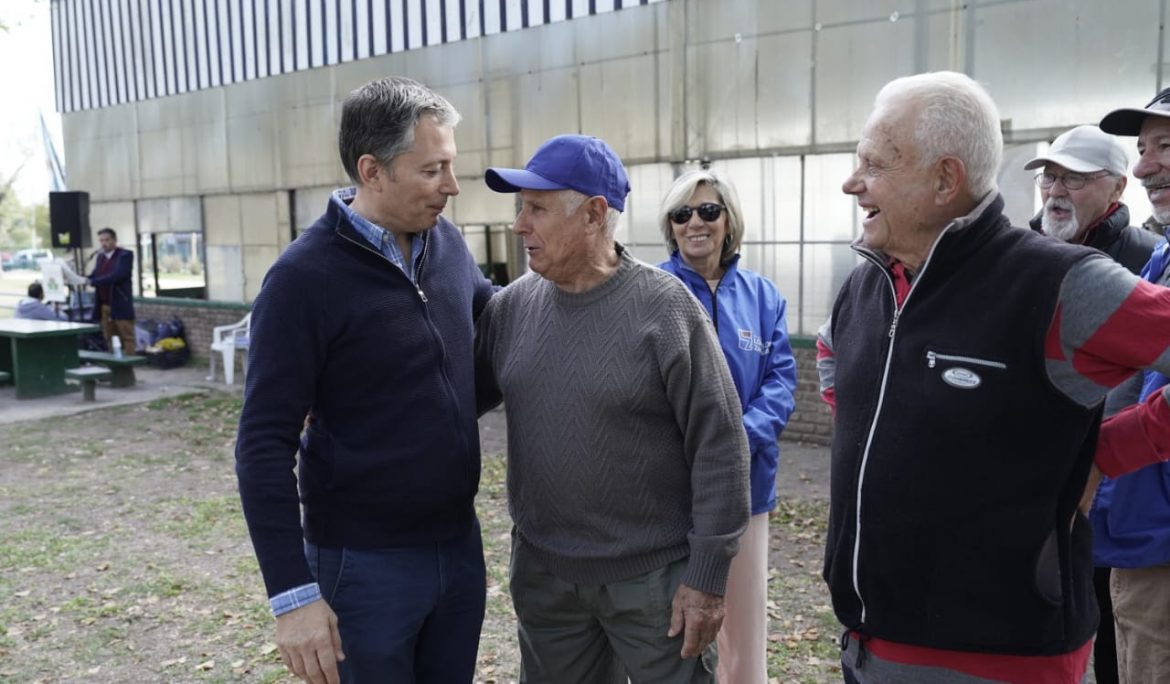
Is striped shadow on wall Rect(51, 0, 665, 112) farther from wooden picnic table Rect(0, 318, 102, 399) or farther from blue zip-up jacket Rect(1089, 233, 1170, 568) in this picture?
blue zip-up jacket Rect(1089, 233, 1170, 568)

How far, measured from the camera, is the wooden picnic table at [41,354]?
11586mm

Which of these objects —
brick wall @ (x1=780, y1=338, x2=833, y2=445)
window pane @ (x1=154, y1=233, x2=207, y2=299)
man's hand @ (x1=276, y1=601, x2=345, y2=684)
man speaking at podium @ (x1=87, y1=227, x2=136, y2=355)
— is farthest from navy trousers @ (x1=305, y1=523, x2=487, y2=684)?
window pane @ (x1=154, y1=233, x2=207, y2=299)

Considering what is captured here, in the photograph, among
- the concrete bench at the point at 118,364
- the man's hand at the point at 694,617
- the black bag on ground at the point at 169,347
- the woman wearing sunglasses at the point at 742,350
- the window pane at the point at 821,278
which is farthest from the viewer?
the black bag on ground at the point at 169,347

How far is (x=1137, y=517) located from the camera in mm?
2424

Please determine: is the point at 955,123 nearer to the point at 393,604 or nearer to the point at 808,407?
the point at 393,604

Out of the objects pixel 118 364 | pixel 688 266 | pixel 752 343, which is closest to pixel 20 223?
pixel 118 364

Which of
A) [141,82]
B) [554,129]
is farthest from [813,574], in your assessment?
[141,82]

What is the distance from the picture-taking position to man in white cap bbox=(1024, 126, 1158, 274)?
3.20 metres

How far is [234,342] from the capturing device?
1283 centimetres

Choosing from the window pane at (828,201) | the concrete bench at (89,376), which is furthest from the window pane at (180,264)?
the window pane at (828,201)

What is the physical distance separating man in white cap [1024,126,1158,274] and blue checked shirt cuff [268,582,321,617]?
110 inches

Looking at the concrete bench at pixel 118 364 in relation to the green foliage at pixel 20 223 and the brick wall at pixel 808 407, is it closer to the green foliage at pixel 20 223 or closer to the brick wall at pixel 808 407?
the brick wall at pixel 808 407

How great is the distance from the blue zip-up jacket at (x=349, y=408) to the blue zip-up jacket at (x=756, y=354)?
3.76ft

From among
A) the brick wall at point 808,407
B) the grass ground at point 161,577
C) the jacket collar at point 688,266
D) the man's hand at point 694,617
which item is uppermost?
the jacket collar at point 688,266
